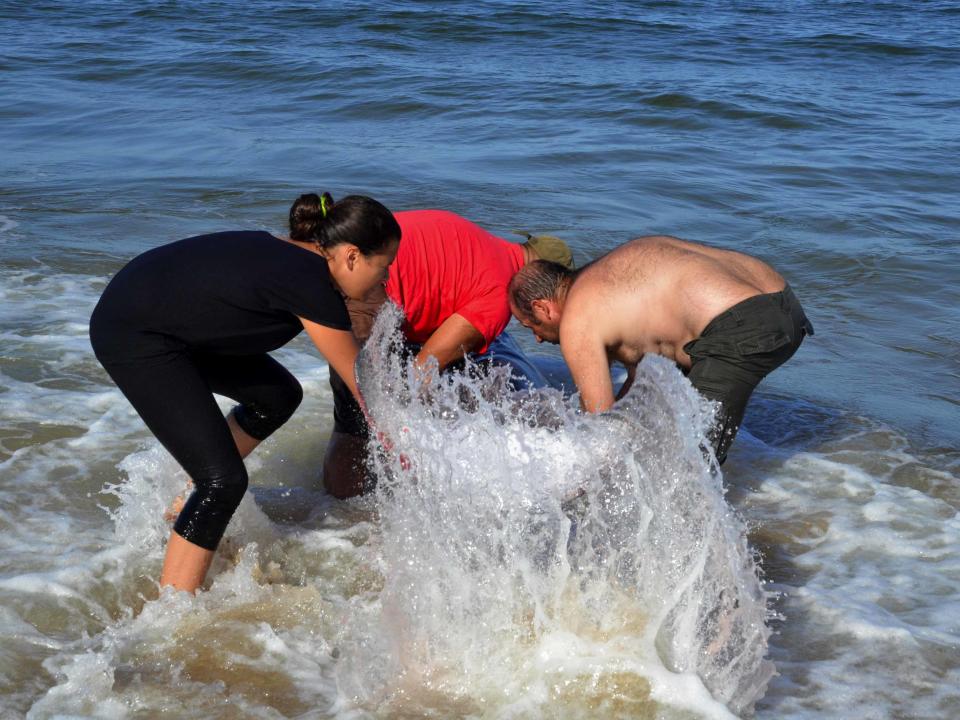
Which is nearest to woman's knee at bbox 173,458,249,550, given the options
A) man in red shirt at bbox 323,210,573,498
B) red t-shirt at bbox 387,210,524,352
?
man in red shirt at bbox 323,210,573,498

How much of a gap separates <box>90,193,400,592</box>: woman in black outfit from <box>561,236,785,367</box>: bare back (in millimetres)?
1000

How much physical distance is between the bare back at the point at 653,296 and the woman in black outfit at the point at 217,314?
39.4 inches

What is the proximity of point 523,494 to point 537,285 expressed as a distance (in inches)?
41.2

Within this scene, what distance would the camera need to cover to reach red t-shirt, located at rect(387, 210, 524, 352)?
15.0 feet

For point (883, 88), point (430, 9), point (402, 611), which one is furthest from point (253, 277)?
point (430, 9)

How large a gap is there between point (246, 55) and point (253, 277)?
51.0ft

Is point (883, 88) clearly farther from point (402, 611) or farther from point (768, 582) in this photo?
point (402, 611)

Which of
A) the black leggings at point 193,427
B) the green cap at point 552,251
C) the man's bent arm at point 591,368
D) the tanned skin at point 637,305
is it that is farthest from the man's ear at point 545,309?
the black leggings at point 193,427

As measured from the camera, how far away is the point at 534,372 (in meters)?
5.50

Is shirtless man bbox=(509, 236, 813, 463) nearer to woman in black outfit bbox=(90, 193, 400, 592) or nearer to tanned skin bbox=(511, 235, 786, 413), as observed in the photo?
tanned skin bbox=(511, 235, 786, 413)

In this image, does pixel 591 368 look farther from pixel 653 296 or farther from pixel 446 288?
pixel 446 288

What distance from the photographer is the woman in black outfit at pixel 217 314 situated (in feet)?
11.1

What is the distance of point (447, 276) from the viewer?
4.60 metres

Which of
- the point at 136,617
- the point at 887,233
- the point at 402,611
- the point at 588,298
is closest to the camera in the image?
the point at 402,611
